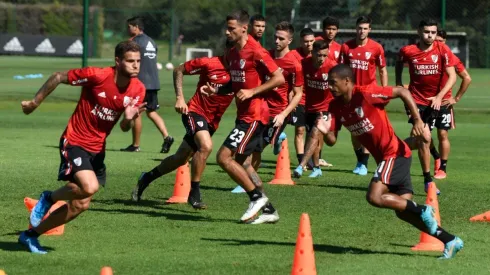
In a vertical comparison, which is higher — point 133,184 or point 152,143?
point 133,184

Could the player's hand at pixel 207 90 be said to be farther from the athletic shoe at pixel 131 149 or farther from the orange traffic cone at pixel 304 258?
the athletic shoe at pixel 131 149

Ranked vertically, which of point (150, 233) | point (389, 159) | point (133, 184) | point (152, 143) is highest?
point (389, 159)

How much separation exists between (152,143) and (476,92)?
621 inches

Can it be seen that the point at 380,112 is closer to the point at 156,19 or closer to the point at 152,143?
the point at 152,143

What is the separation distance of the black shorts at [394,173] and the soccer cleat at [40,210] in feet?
9.23


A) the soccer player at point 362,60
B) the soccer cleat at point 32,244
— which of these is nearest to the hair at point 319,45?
the soccer player at point 362,60

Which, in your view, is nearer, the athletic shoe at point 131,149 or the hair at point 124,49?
the hair at point 124,49

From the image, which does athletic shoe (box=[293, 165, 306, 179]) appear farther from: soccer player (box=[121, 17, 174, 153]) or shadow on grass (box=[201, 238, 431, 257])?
shadow on grass (box=[201, 238, 431, 257])

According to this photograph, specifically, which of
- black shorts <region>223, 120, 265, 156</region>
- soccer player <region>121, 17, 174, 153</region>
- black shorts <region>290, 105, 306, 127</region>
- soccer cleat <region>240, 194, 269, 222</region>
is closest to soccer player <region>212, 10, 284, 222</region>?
black shorts <region>223, 120, 265, 156</region>

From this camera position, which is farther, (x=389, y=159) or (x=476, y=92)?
(x=476, y=92)

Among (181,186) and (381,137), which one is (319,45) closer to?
(181,186)

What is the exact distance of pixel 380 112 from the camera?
977cm

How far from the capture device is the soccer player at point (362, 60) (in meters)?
16.0

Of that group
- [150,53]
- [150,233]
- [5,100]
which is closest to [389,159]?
[150,233]
